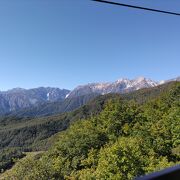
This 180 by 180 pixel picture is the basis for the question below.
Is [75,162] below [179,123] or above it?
below

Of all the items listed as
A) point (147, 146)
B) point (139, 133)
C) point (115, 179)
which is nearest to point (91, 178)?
point (115, 179)

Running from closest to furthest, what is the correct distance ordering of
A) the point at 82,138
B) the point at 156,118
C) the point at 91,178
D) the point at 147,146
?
the point at 91,178 < the point at 147,146 < the point at 82,138 < the point at 156,118

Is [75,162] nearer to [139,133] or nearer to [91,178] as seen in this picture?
[139,133]

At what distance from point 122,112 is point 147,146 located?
15389 mm

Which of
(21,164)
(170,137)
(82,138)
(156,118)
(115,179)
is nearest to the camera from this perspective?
(115,179)

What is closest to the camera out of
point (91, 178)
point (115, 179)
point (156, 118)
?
point (115, 179)

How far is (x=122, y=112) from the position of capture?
5594 centimetres

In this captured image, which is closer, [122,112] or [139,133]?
[139,133]

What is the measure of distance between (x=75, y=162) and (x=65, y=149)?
5618mm

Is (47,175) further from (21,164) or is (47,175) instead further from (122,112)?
(122,112)

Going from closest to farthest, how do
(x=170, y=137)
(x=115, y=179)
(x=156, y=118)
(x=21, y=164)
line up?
1. (x=115, y=179)
2. (x=21, y=164)
3. (x=170, y=137)
4. (x=156, y=118)

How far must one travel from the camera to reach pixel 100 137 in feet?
170

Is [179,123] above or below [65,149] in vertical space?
above

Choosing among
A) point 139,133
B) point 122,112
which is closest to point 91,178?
point 139,133
